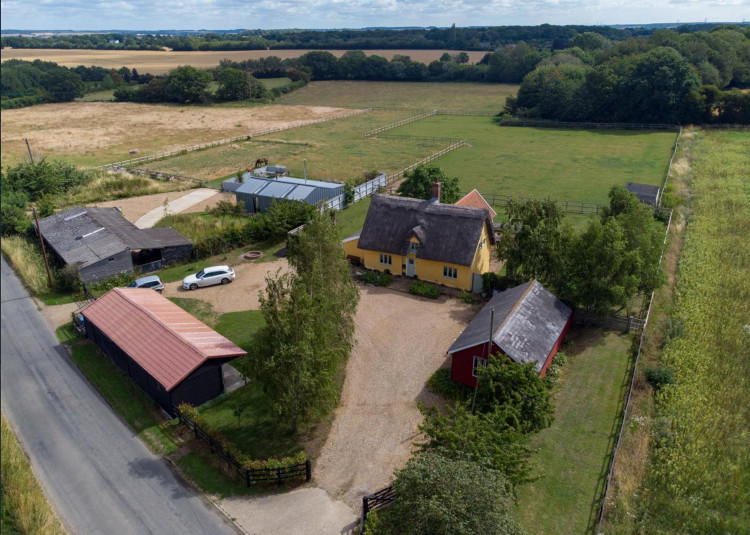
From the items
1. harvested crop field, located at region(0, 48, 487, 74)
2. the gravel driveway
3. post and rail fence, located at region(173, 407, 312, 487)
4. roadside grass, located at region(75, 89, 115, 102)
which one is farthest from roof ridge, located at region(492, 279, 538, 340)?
roadside grass, located at region(75, 89, 115, 102)

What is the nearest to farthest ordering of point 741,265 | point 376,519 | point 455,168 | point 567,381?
point 376,519
point 567,381
point 741,265
point 455,168

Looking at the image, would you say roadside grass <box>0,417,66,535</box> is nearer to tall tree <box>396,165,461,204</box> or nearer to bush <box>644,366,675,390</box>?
bush <box>644,366,675,390</box>

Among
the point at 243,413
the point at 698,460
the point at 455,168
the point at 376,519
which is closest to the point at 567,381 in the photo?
the point at 698,460

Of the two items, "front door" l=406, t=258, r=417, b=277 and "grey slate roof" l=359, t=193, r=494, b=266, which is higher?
"grey slate roof" l=359, t=193, r=494, b=266

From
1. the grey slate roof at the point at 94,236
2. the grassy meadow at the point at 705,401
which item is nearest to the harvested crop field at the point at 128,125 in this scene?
the grey slate roof at the point at 94,236

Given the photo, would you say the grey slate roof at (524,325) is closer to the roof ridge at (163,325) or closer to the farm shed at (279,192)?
the roof ridge at (163,325)

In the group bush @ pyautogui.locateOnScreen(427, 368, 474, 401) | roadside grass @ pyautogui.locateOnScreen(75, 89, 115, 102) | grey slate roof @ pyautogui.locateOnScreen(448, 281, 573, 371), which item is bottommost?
bush @ pyautogui.locateOnScreen(427, 368, 474, 401)

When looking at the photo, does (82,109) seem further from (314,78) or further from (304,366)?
(304,366)
